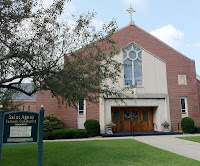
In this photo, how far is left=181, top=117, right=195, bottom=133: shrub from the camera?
1781 cm

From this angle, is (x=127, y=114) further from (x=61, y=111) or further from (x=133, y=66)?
(x=61, y=111)

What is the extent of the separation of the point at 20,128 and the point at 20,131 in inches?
3.6

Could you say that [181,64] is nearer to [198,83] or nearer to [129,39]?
A: [198,83]

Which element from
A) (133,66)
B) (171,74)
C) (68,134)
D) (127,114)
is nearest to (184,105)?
(171,74)

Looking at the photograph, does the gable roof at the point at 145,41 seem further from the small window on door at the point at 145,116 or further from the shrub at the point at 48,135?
the shrub at the point at 48,135

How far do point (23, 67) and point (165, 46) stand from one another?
16406 mm

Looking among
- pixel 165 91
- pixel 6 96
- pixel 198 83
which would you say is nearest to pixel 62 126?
pixel 6 96

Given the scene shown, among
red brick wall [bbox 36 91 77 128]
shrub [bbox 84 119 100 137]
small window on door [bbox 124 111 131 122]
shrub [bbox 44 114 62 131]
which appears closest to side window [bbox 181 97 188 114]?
small window on door [bbox 124 111 131 122]

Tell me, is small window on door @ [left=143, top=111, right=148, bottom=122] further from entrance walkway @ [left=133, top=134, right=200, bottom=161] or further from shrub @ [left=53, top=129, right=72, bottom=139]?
shrub @ [left=53, top=129, right=72, bottom=139]

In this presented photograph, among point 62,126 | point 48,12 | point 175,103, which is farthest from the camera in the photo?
point 175,103

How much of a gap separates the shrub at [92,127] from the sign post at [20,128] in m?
10.5

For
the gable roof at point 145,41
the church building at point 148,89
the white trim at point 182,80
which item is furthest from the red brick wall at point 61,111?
the white trim at point 182,80

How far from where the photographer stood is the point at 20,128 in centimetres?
605

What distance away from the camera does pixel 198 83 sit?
20609mm
